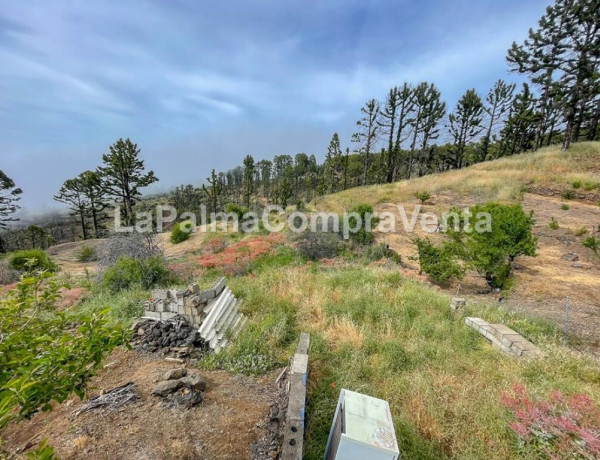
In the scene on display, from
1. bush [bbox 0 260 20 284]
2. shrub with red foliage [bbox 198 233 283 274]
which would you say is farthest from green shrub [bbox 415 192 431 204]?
bush [bbox 0 260 20 284]

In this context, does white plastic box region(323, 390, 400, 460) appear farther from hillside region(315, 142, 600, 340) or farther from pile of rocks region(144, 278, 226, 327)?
hillside region(315, 142, 600, 340)

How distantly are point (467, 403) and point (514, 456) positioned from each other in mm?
563

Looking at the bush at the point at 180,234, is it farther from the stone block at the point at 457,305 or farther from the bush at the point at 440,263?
the stone block at the point at 457,305

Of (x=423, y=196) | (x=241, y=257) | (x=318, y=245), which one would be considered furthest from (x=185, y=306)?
(x=423, y=196)

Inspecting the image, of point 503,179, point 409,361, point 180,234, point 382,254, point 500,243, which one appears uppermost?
point 503,179

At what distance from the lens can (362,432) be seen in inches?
81.0

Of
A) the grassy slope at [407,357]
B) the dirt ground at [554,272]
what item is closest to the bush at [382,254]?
the dirt ground at [554,272]

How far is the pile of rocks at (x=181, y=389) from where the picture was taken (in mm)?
3045

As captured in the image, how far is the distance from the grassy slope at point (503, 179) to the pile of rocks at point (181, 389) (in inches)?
631

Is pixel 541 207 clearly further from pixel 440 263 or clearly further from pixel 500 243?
pixel 440 263

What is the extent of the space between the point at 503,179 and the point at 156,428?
21921mm

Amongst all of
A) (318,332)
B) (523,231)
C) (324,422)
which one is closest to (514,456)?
(324,422)

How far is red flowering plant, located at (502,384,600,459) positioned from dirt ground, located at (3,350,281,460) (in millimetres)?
2595

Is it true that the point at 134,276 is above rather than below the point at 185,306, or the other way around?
below
